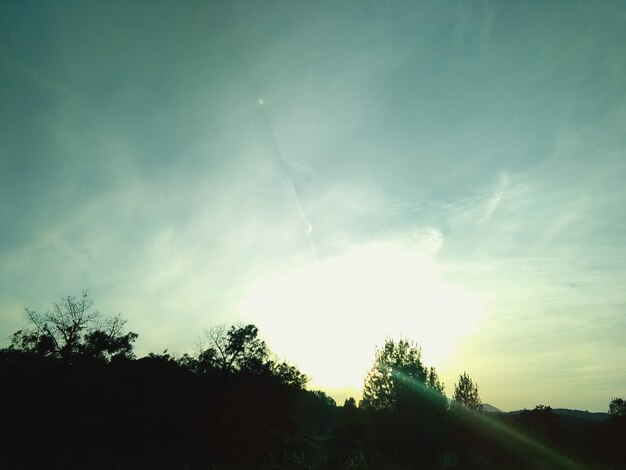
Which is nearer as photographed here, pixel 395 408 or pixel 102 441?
pixel 395 408

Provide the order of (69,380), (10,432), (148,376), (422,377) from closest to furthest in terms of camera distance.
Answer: (422,377) < (10,432) < (69,380) < (148,376)

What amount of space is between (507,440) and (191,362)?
49.0 metres

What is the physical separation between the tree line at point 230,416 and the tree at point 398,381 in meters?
0.09

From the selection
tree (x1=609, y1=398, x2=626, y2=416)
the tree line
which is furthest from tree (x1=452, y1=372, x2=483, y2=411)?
tree (x1=609, y1=398, x2=626, y2=416)

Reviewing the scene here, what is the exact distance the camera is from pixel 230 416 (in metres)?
45.6

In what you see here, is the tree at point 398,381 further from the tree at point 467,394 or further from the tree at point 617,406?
the tree at point 617,406

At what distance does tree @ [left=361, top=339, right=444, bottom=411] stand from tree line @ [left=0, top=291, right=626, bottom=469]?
85 mm

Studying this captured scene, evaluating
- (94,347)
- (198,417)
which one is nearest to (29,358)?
(94,347)

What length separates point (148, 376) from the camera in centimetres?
4584

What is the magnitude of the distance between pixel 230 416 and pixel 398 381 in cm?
2687

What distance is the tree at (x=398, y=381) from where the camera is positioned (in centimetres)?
2664

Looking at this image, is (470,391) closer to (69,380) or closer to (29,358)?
(69,380)

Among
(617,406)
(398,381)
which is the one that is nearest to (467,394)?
(398,381)

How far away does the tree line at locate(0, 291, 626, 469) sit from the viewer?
2370cm
